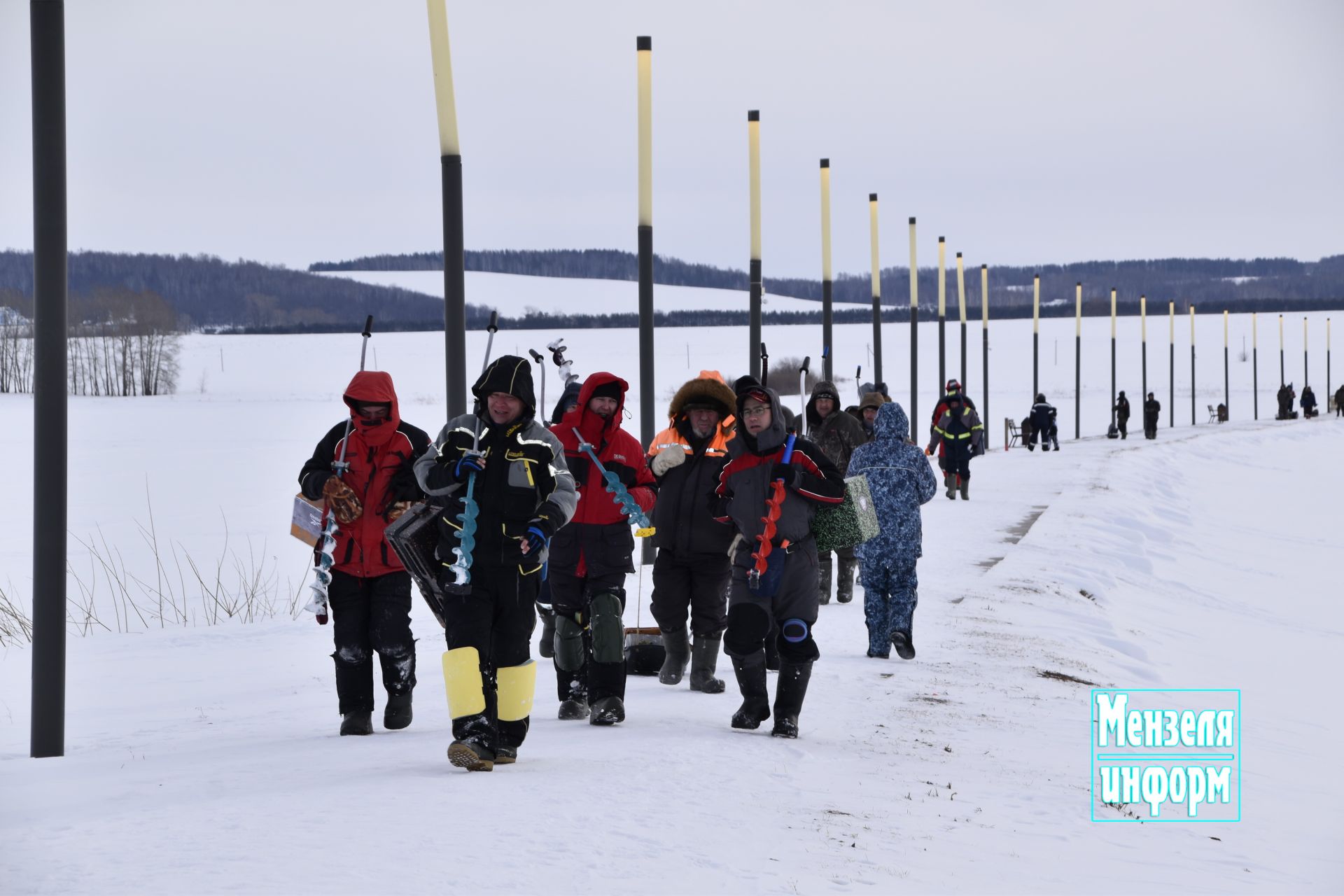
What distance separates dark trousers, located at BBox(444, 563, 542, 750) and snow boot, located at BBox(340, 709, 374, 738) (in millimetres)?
1063

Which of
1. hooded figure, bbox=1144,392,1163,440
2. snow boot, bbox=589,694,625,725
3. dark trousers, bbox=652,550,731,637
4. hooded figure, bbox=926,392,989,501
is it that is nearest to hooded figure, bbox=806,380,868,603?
dark trousers, bbox=652,550,731,637

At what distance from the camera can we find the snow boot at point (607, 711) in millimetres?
7266

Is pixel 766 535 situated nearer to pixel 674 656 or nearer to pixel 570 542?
pixel 570 542

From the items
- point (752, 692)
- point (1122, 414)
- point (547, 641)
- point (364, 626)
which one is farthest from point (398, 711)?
point (1122, 414)

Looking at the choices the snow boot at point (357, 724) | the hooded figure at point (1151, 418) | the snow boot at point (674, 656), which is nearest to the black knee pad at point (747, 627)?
the snow boot at point (674, 656)

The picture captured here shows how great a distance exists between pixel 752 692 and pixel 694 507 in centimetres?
120

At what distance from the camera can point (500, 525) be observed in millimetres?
6332

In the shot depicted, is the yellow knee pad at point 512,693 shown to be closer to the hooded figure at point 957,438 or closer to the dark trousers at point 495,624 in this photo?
the dark trousers at point 495,624

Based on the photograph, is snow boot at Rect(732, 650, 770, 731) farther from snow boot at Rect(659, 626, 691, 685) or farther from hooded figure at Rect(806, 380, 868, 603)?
hooded figure at Rect(806, 380, 868, 603)

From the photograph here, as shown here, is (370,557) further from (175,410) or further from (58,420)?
(175,410)

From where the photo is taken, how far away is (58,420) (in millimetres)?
6773

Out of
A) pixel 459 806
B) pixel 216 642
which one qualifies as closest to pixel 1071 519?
pixel 216 642

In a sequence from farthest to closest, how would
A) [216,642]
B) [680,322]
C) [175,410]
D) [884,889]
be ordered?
[680,322], [175,410], [216,642], [884,889]

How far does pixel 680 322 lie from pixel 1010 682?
138 m
